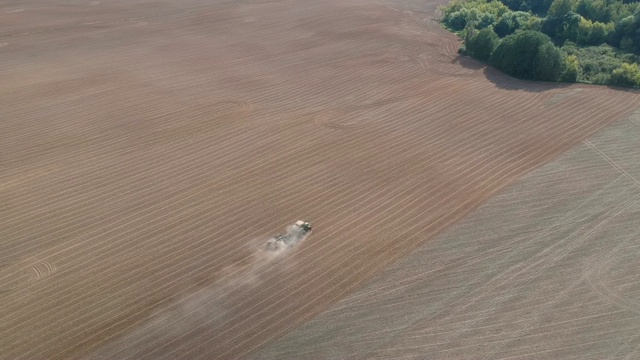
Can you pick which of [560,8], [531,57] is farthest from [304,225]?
[560,8]

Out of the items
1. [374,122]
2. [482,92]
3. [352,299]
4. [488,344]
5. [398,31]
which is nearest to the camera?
[488,344]

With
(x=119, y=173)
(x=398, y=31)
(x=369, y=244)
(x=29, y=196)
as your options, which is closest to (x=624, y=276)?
(x=369, y=244)

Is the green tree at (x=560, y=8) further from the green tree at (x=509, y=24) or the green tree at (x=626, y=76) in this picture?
the green tree at (x=626, y=76)

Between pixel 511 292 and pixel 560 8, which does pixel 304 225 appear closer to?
pixel 511 292

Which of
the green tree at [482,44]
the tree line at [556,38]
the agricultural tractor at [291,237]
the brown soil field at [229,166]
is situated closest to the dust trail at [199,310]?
the brown soil field at [229,166]

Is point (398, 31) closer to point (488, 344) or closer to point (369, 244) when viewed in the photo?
point (369, 244)

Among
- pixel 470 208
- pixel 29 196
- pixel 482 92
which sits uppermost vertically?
pixel 482 92

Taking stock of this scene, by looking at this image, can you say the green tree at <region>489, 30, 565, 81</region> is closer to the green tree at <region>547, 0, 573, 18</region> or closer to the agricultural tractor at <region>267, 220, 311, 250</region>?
the green tree at <region>547, 0, 573, 18</region>

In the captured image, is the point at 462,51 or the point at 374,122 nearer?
the point at 374,122
